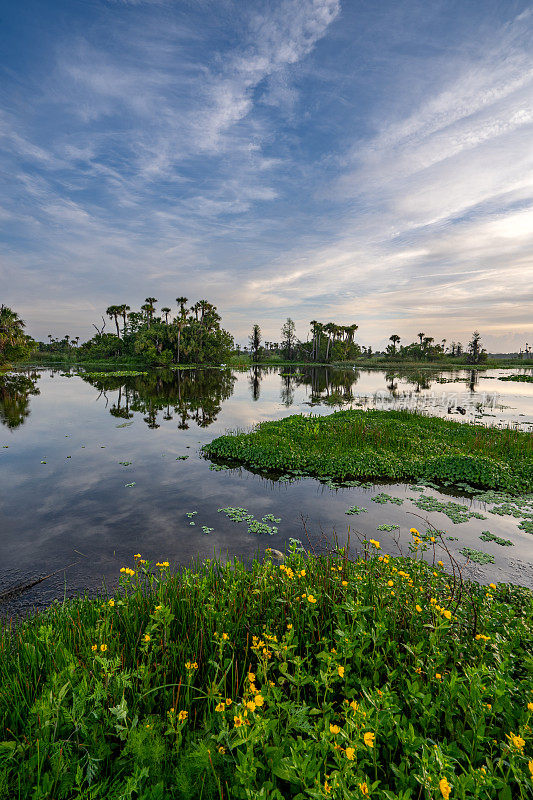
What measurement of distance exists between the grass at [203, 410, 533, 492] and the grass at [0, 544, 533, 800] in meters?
9.25

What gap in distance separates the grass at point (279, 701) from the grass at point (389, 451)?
30.4 ft

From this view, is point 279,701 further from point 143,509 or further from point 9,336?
point 9,336

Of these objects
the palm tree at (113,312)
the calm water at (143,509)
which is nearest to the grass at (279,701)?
the calm water at (143,509)

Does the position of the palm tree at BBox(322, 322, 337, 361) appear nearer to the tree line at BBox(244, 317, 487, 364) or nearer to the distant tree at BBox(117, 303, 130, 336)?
the tree line at BBox(244, 317, 487, 364)

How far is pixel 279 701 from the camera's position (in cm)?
303

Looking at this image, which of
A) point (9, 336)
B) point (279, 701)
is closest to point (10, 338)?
point (9, 336)

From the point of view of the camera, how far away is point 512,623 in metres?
4.32

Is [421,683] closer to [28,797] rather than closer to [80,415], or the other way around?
[28,797]

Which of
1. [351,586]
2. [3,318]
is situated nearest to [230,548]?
[351,586]

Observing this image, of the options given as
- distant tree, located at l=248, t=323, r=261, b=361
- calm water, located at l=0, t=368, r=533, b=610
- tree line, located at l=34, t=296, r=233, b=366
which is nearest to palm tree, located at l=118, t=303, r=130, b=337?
tree line, located at l=34, t=296, r=233, b=366

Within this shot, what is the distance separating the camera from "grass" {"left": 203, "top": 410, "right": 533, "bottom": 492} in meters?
14.0

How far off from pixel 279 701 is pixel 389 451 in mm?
14424

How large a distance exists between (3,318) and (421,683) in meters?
89.4

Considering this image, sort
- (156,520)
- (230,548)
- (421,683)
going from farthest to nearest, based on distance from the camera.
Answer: (156,520) < (230,548) < (421,683)
